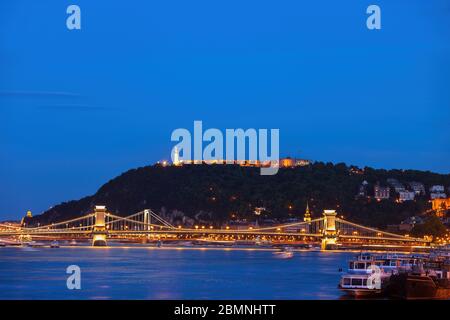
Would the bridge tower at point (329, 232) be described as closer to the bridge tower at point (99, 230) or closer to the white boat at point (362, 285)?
the bridge tower at point (99, 230)

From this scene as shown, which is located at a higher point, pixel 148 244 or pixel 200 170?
pixel 200 170

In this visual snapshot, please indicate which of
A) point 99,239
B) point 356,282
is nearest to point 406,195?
point 99,239

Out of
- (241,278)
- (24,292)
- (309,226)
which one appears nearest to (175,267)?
(241,278)

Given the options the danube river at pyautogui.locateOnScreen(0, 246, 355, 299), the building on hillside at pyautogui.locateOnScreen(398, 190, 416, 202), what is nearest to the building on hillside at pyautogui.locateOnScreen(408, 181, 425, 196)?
the building on hillside at pyautogui.locateOnScreen(398, 190, 416, 202)

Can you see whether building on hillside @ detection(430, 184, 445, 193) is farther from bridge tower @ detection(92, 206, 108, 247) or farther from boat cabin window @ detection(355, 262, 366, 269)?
boat cabin window @ detection(355, 262, 366, 269)

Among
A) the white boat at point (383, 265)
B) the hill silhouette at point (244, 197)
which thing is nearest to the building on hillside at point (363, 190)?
the hill silhouette at point (244, 197)
